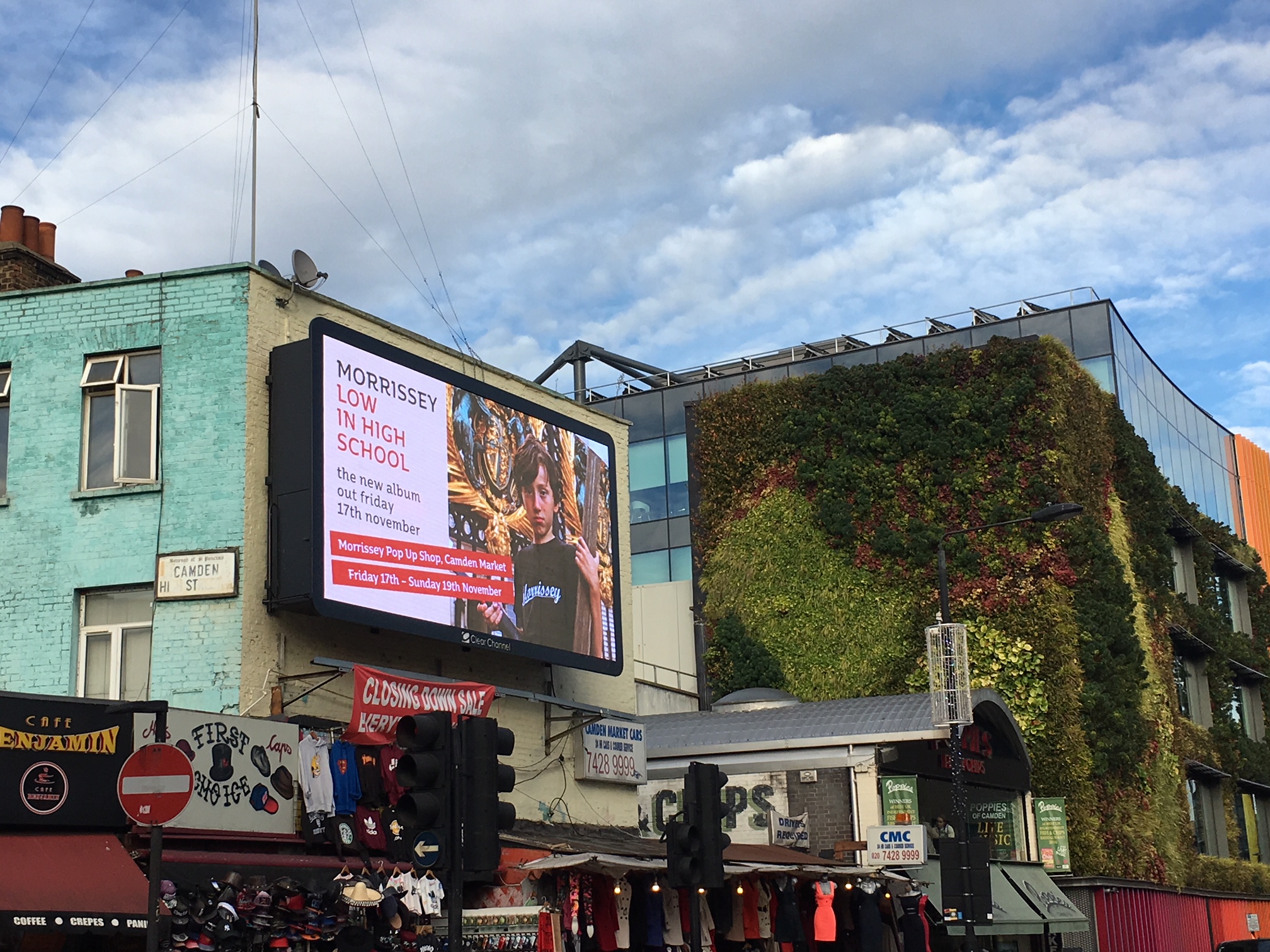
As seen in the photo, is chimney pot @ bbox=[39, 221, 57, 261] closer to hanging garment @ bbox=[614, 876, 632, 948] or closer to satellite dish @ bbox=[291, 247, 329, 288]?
satellite dish @ bbox=[291, 247, 329, 288]

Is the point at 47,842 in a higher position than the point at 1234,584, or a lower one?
lower

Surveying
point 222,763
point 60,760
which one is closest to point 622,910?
point 222,763

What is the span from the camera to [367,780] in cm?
1756

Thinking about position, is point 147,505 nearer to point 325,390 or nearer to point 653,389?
point 325,390

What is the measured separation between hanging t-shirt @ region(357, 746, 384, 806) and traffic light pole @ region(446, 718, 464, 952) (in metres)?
6.47

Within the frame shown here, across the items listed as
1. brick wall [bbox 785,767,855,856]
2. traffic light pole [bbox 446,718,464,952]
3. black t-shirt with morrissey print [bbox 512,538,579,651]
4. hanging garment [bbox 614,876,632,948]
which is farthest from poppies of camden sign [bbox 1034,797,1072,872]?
traffic light pole [bbox 446,718,464,952]

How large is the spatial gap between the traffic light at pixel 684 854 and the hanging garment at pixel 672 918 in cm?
604

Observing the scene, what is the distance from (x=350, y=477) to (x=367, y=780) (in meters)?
3.65

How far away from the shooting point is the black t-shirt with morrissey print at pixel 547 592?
21656 mm

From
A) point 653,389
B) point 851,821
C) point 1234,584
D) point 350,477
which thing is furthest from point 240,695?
point 1234,584

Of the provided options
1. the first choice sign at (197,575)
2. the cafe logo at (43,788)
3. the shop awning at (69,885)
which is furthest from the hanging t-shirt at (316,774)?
the cafe logo at (43,788)

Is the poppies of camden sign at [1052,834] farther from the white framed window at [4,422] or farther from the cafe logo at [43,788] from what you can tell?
the cafe logo at [43,788]

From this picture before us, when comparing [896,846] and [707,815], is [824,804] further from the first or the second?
[707,815]

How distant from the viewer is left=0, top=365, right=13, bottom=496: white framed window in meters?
19.1
